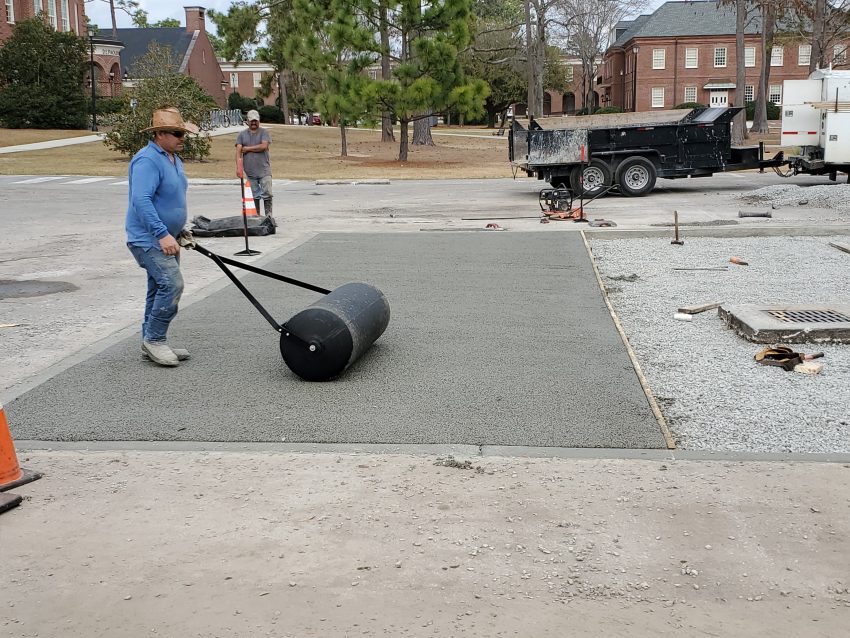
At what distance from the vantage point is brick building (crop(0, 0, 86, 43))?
54.7 metres

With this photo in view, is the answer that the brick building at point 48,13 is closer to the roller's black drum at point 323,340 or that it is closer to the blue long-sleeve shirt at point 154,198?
the blue long-sleeve shirt at point 154,198

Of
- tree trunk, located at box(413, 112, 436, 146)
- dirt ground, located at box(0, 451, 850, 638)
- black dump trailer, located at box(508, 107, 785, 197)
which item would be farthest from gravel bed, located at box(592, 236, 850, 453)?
tree trunk, located at box(413, 112, 436, 146)

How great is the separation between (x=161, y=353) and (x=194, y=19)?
8046cm

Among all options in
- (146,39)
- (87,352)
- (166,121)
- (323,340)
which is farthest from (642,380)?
(146,39)

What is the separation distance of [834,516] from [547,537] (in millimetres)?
1362

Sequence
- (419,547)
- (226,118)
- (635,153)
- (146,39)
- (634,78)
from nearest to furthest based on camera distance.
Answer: (419,547)
(635,153)
(226,118)
(634,78)
(146,39)

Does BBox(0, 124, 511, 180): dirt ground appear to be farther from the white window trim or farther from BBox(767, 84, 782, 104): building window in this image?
BBox(767, 84, 782, 104): building window

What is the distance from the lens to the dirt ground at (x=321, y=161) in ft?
111

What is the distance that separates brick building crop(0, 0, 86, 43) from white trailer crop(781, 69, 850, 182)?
4434 centimetres

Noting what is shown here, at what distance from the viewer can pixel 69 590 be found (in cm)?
386

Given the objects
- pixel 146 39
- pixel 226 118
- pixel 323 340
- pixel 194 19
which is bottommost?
pixel 323 340

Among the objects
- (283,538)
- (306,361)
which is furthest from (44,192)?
(283,538)

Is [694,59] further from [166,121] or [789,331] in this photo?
[166,121]

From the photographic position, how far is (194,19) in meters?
81.5
